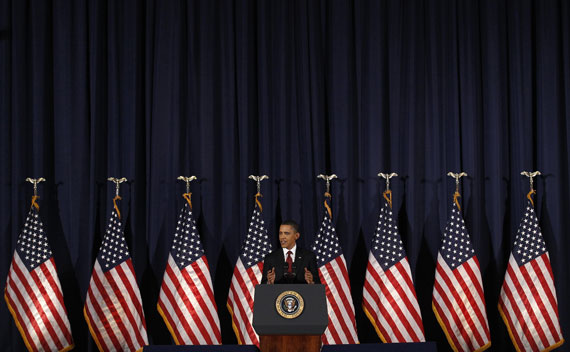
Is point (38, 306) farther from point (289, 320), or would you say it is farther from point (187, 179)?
point (289, 320)

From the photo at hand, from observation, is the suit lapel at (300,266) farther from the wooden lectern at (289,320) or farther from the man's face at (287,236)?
the wooden lectern at (289,320)

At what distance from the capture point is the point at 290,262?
19.5 ft

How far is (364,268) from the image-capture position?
7.79 meters

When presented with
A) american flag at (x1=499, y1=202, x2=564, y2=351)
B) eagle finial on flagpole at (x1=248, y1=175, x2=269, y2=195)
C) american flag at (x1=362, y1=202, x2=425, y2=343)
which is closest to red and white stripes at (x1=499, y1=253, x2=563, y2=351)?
american flag at (x1=499, y1=202, x2=564, y2=351)

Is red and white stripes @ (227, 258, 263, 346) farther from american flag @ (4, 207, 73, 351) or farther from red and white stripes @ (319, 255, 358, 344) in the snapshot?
american flag @ (4, 207, 73, 351)

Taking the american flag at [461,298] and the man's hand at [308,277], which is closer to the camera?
the man's hand at [308,277]

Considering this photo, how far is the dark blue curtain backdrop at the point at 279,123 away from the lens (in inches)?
301

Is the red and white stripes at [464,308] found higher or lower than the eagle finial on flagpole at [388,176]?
lower

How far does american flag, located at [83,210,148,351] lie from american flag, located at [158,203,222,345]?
0.32 metres

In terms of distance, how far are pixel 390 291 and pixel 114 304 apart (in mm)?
2944

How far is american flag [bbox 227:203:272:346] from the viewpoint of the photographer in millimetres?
7016

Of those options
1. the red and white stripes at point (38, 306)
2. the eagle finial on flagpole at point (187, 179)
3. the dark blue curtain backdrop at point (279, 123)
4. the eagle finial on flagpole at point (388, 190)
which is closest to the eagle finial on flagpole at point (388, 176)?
the eagle finial on flagpole at point (388, 190)

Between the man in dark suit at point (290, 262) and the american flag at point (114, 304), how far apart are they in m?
1.88

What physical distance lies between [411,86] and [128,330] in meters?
4.26
